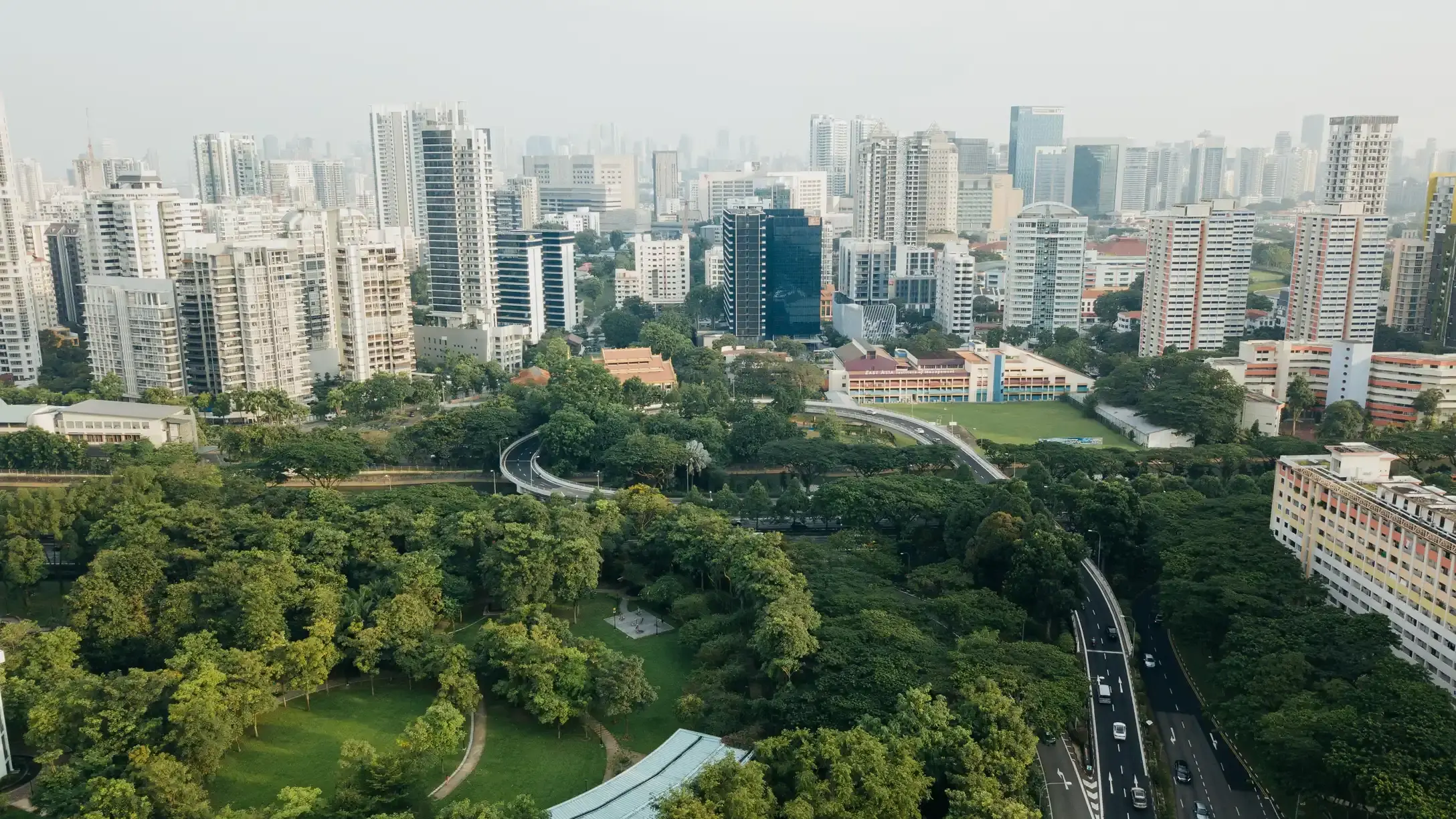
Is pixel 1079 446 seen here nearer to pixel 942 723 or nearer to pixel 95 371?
pixel 942 723

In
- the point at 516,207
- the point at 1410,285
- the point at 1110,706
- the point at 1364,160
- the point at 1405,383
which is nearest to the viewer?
the point at 1110,706

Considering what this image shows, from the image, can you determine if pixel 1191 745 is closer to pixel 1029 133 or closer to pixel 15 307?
pixel 15 307

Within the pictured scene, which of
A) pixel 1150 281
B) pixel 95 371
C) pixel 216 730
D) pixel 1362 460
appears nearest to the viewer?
pixel 216 730

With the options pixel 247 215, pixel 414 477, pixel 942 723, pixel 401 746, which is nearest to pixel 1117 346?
pixel 414 477

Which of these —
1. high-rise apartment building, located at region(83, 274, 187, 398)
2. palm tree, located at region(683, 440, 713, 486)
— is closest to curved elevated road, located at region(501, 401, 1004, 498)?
palm tree, located at region(683, 440, 713, 486)

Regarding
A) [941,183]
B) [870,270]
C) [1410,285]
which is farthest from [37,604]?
[941,183]

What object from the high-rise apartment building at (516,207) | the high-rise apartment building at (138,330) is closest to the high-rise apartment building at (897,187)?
the high-rise apartment building at (516,207)
